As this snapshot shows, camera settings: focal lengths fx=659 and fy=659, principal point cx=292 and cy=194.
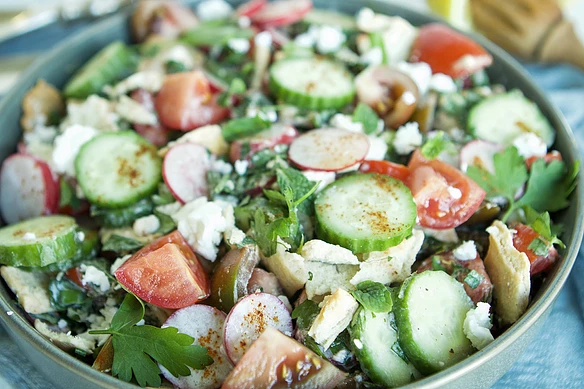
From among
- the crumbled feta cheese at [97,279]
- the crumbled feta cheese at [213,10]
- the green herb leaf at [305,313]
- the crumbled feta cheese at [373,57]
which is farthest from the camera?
the crumbled feta cheese at [213,10]

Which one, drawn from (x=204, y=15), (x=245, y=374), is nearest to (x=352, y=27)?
(x=204, y=15)

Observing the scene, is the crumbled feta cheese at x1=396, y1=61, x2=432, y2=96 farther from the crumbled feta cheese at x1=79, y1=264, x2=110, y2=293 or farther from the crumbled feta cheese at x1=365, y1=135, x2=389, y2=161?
the crumbled feta cheese at x1=79, y1=264, x2=110, y2=293

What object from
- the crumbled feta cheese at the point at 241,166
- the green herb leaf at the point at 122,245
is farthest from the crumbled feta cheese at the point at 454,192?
the green herb leaf at the point at 122,245

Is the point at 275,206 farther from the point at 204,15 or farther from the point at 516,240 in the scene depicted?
the point at 204,15

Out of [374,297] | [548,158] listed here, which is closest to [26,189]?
[374,297]

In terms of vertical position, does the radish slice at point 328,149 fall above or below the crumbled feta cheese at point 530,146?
above

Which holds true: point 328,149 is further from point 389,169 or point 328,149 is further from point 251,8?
point 251,8

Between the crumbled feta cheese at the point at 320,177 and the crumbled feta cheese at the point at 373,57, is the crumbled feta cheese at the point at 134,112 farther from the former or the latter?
the crumbled feta cheese at the point at 373,57
